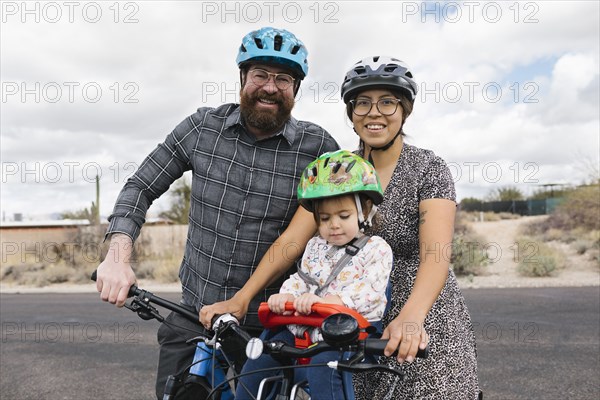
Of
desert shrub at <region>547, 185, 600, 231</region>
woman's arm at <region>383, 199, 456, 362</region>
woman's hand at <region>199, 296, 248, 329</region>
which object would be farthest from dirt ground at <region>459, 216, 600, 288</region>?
woman's hand at <region>199, 296, 248, 329</region>

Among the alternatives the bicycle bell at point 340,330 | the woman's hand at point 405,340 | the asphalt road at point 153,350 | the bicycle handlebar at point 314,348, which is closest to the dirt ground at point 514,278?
the asphalt road at point 153,350

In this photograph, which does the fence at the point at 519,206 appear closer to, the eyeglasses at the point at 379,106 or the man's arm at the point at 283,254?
the eyeglasses at the point at 379,106

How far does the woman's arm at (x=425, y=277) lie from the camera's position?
7.93 feet

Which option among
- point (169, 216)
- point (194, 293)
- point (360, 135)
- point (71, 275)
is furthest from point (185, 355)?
point (169, 216)

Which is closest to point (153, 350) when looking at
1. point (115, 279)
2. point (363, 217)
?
point (115, 279)

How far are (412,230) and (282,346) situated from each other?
967mm

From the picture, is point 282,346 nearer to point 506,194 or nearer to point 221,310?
A: point 221,310

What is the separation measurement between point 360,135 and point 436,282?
0.91 meters

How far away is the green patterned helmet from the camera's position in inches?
107

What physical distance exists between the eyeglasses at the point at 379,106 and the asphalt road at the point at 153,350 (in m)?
4.93

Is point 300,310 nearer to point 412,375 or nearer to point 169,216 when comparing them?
point 412,375

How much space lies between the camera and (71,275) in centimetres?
2869

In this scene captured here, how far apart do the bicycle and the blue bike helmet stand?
1551 millimetres

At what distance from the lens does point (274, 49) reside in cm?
359
